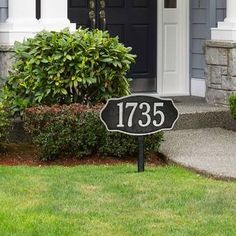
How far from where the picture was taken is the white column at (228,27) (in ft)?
38.3

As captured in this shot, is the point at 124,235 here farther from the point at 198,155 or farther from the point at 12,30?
the point at 12,30

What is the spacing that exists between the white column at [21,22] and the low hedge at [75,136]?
1.49 m

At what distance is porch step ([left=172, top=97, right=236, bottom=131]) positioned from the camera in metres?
11.1

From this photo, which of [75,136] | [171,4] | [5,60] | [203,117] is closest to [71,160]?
[75,136]

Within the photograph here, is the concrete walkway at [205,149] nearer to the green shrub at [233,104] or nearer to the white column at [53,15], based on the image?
the green shrub at [233,104]

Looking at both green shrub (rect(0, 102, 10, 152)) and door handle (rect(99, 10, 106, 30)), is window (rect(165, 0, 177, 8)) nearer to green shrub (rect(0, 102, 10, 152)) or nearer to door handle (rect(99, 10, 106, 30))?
door handle (rect(99, 10, 106, 30))

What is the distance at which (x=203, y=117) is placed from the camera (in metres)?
11.2

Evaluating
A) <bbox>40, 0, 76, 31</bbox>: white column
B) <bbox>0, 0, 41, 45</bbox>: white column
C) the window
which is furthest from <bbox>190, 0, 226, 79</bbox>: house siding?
<bbox>0, 0, 41, 45</bbox>: white column

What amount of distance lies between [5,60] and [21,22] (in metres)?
0.49

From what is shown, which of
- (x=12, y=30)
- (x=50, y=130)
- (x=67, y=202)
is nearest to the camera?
(x=67, y=202)

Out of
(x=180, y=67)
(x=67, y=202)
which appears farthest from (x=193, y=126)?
(x=67, y=202)

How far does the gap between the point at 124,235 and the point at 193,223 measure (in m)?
0.60

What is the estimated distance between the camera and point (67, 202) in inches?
292

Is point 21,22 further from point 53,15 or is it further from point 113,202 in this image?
point 113,202
